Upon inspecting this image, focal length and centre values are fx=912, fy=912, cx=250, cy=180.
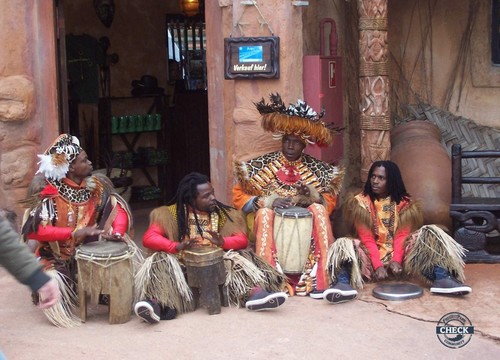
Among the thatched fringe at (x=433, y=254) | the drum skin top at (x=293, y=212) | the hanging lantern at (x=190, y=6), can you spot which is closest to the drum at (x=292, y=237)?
the drum skin top at (x=293, y=212)

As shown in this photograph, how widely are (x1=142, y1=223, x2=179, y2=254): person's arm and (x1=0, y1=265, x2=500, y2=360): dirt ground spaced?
18.7 inches

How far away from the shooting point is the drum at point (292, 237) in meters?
6.64

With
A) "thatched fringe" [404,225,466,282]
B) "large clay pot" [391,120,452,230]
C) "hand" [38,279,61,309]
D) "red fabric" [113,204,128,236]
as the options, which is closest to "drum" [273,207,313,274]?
"thatched fringe" [404,225,466,282]

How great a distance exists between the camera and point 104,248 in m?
6.11

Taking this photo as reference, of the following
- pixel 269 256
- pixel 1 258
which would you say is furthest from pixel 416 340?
pixel 1 258

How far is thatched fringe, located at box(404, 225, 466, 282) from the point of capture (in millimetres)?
6551

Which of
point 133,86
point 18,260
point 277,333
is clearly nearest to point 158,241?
point 277,333

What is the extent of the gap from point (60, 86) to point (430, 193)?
3459mm

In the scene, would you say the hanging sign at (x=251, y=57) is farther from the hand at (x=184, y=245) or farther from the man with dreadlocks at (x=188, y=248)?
the hand at (x=184, y=245)

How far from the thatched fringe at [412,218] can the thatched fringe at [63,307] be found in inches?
97.4

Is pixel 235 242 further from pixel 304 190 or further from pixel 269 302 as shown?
pixel 304 190

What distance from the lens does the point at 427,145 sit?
8375 mm

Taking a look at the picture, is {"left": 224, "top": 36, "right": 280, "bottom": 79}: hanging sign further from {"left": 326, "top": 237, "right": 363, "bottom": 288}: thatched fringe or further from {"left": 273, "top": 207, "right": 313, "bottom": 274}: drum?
{"left": 326, "top": 237, "right": 363, "bottom": 288}: thatched fringe

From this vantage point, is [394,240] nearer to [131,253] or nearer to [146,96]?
[131,253]
